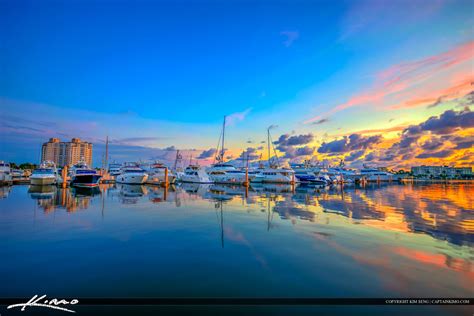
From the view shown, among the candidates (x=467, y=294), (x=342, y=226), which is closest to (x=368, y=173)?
(x=342, y=226)

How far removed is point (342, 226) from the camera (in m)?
11.9

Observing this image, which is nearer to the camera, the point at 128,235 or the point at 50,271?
the point at 50,271

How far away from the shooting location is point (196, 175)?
180 ft

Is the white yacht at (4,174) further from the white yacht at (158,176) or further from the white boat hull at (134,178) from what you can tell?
the white yacht at (158,176)

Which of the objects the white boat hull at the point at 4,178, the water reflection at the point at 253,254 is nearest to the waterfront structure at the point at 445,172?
the water reflection at the point at 253,254

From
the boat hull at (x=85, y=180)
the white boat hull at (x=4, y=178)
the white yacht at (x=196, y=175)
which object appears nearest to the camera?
the boat hull at (x=85, y=180)

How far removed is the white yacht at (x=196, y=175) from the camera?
5394cm

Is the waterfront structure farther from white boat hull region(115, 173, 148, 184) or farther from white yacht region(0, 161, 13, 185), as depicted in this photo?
white yacht region(0, 161, 13, 185)

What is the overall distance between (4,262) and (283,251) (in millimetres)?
7904

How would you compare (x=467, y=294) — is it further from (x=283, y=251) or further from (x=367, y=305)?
(x=283, y=251)

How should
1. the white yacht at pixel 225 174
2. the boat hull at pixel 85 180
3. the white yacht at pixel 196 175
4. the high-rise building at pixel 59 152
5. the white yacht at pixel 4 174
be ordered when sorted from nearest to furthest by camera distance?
the boat hull at pixel 85 180 → the white yacht at pixel 4 174 → the white yacht at pixel 196 175 → the white yacht at pixel 225 174 → the high-rise building at pixel 59 152
